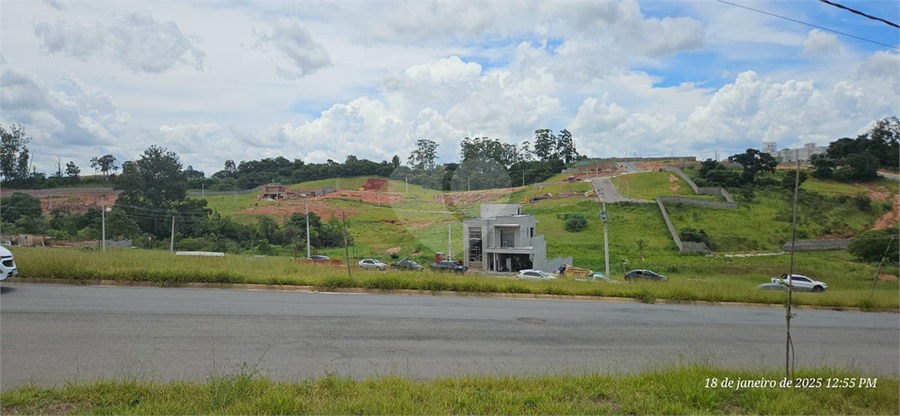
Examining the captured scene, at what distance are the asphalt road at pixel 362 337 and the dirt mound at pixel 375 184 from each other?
64801 mm

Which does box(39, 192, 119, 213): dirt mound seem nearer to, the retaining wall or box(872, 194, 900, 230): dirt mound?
the retaining wall

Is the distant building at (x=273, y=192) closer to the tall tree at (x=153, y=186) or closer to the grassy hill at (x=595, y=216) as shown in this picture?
the grassy hill at (x=595, y=216)

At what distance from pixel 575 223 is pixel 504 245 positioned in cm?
2291

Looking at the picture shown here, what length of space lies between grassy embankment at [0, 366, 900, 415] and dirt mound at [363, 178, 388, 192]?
2805 inches

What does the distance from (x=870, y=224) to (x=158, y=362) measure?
83.3 metres

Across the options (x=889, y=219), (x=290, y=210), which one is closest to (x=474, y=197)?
(x=290, y=210)

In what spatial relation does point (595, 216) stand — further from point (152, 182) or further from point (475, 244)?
point (152, 182)

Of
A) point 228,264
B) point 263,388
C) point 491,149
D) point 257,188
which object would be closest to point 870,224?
point 491,149

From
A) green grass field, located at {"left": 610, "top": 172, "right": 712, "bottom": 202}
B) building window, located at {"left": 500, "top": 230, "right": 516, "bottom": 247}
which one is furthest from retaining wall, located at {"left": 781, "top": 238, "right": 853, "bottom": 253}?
building window, located at {"left": 500, "top": 230, "right": 516, "bottom": 247}

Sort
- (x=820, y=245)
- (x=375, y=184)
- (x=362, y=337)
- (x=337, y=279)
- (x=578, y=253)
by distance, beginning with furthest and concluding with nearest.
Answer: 1. (x=375, y=184)
2. (x=820, y=245)
3. (x=578, y=253)
4. (x=337, y=279)
5. (x=362, y=337)

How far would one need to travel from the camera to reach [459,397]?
5.48m

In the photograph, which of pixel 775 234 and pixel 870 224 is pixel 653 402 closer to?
pixel 775 234

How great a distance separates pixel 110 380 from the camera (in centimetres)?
565

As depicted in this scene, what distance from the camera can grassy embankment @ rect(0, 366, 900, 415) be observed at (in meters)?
5.07
